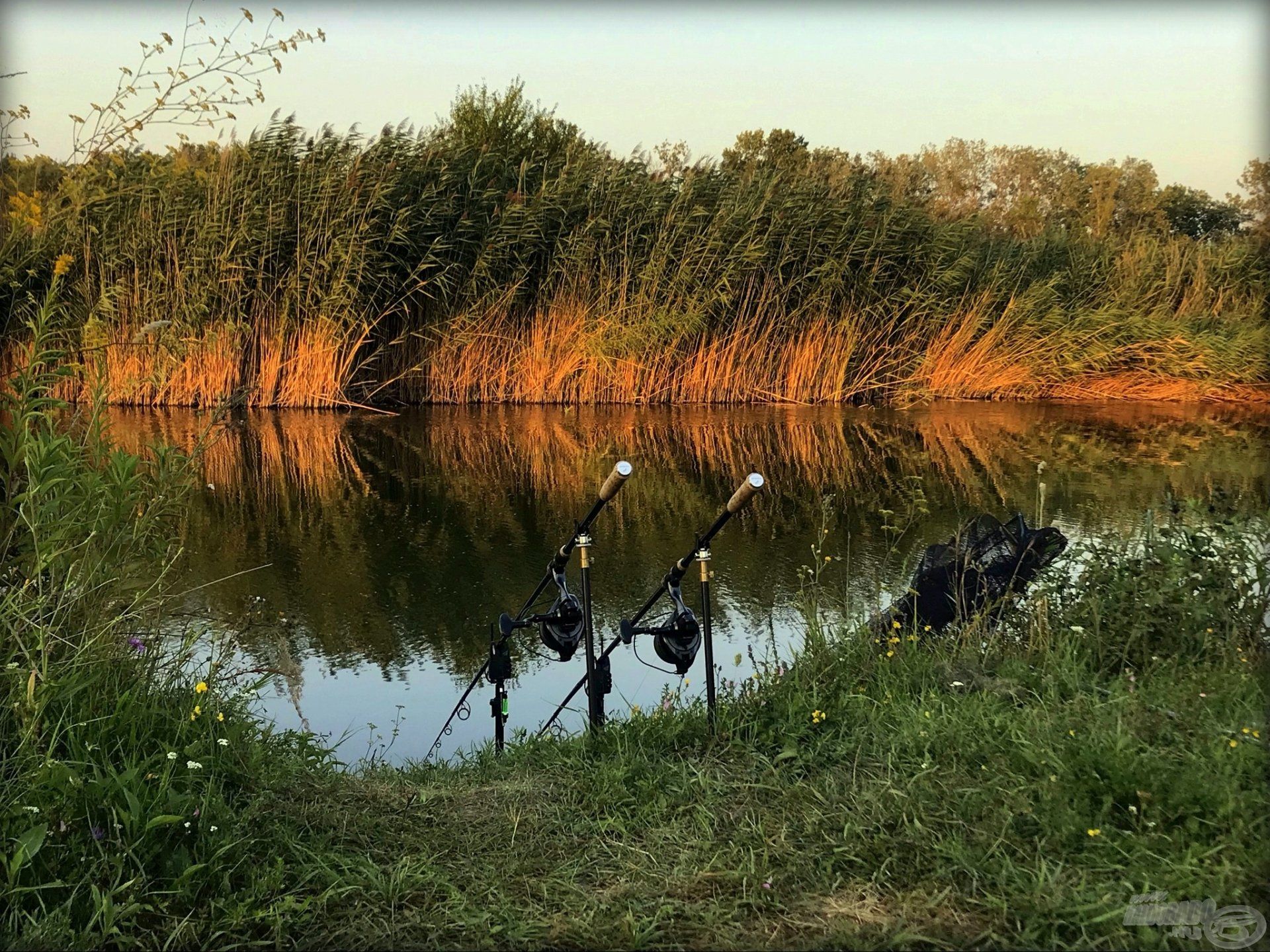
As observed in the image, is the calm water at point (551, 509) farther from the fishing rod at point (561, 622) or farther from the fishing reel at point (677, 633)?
the fishing reel at point (677, 633)

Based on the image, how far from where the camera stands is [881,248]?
1309 centimetres

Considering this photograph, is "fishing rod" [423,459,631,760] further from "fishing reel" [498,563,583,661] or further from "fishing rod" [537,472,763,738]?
"fishing rod" [537,472,763,738]

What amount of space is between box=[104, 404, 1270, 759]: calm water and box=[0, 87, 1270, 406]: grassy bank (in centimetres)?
71

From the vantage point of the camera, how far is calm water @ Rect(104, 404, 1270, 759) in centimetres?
443

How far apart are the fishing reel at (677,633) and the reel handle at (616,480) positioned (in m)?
0.40

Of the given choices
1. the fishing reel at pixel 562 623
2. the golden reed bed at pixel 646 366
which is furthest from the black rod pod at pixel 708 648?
the golden reed bed at pixel 646 366

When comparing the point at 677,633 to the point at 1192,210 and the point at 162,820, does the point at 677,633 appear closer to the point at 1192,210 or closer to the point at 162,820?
the point at 162,820

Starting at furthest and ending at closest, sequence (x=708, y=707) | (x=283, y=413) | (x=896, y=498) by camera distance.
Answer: (x=283, y=413), (x=896, y=498), (x=708, y=707)

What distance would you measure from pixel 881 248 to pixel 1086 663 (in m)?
10.4

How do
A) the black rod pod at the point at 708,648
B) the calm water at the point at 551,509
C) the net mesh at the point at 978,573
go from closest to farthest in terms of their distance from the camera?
the black rod pod at the point at 708,648 → the net mesh at the point at 978,573 → the calm water at the point at 551,509

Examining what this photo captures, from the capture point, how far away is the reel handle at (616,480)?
290 cm

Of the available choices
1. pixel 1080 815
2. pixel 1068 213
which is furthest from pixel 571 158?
pixel 1068 213

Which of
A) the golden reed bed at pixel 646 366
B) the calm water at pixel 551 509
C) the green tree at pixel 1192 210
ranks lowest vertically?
the calm water at pixel 551 509

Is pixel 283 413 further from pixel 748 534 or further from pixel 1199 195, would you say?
pixel 1199 195
